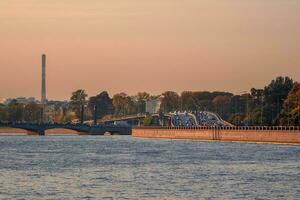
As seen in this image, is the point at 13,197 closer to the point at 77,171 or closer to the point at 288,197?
the point at 288,197

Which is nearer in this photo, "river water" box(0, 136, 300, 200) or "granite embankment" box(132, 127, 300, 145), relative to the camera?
"river water" box(0, 136, 300, 200)

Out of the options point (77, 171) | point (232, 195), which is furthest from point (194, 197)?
point (77, 171)

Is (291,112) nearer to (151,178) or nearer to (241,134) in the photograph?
(241,134)

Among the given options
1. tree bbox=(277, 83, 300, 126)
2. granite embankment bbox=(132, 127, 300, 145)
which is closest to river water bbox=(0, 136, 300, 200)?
granite embankment bbox=(132, 127, 300, 145)

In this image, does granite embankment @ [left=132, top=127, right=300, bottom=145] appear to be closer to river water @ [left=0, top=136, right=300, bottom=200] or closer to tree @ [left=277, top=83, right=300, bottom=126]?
tree @ [left=277, top=83, right=300, bottom=126]

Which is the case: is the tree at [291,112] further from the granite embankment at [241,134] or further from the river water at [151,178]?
the river water at [151,178]

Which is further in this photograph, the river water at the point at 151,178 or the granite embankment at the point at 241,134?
the granite embankment at the point at 241,134

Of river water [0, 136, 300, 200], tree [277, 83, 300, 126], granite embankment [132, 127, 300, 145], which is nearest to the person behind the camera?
river water [0, 136, 300, 200]

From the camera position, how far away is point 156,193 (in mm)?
56125

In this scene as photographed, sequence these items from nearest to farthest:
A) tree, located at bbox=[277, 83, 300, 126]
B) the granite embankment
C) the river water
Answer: the river water
the granite embankment
tree, located at bbox=[277, 83, 300, 126]

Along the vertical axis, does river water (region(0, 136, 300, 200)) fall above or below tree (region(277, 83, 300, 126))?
below

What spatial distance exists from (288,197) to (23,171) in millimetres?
23898

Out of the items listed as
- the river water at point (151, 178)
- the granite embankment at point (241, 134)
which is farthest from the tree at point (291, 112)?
the river water at point (151, 178)

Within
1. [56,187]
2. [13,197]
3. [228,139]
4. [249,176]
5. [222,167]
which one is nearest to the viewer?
[13,197]
